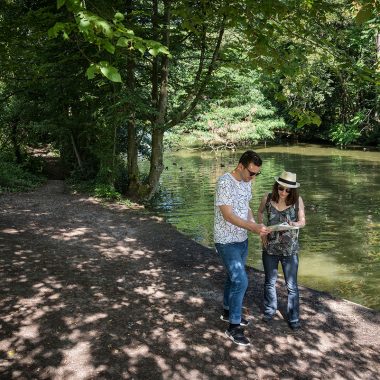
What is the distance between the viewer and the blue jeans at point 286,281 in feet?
17.7

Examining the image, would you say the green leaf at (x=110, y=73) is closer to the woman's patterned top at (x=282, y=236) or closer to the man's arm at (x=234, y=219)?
the man's arm at (x=234, y=219)

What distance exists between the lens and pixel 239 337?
4.98 metres

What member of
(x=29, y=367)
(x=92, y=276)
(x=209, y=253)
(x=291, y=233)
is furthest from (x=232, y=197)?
(x=209, y=253)

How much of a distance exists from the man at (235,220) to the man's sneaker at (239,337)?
0.30 m

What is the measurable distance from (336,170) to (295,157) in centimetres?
778

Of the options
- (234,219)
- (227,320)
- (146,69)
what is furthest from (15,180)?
(234,219)

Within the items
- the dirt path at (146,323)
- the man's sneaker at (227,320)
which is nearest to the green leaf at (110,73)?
the dirt path at (146,323)

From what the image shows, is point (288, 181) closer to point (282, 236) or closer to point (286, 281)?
point (282, 236)

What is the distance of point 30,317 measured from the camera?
5.30 meters

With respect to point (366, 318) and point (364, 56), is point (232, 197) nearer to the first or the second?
point (366, 318)

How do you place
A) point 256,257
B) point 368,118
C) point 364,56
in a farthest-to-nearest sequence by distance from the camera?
1. point 368,118
2. point 364,56
3. point 256,257

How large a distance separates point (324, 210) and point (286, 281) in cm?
1065

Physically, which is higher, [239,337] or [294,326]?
[239,337]

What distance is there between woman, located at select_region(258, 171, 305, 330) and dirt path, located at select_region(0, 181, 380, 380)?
1.89 ft
